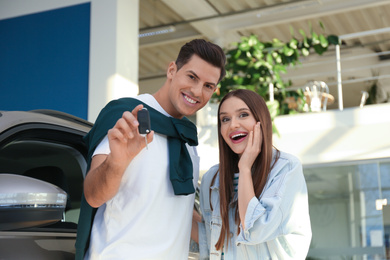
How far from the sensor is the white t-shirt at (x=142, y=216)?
1581mm

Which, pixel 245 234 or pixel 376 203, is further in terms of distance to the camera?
pixel 376 203

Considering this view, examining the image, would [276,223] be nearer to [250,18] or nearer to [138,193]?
[138,193]

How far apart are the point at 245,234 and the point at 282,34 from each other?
986cm

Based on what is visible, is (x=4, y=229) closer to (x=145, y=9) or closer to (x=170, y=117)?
(x=170, y=117)

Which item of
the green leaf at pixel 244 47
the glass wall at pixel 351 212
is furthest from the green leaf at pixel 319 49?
the glass wall at pixel 351 212

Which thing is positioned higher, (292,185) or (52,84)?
(52,84)

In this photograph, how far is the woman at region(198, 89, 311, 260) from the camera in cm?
169

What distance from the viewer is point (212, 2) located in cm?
908

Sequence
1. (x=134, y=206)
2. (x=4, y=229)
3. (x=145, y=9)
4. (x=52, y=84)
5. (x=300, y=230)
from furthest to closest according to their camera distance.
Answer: (x=145, y=9)
(x=52, y=84)
(x=300, y=230)
(x=134, y=206)
(x=4, y=229)

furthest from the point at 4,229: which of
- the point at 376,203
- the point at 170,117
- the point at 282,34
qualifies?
the point at 282,34

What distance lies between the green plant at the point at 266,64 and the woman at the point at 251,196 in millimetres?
5830

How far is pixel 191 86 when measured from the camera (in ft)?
6.03

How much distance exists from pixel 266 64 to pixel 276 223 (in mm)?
6348

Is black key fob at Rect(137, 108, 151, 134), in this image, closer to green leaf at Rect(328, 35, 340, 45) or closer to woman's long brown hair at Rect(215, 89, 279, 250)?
woman's long brown hair at Rect(215, 89, 279, 250)
